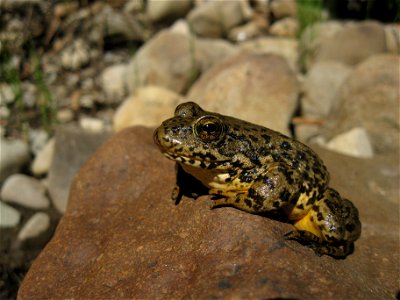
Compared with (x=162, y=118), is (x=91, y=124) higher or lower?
lower

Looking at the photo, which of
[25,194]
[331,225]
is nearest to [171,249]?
[331,225]

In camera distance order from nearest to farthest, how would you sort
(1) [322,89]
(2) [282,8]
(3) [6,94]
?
1. (1) [322,89]
2. (3) [6,94]
3. (2) [282,8]

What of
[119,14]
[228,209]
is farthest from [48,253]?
[119,14]

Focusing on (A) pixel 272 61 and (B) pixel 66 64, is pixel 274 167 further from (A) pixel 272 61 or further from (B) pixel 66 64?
(B) pixel 66 64

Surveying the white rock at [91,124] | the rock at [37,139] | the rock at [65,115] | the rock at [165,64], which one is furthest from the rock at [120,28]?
the rock at [37,139]

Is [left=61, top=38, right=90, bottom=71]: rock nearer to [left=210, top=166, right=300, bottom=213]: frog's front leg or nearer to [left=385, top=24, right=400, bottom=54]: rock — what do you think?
[left=385, top=24, right=400, bottom=54]: rock

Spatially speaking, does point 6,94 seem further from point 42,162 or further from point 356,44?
point 356,44
